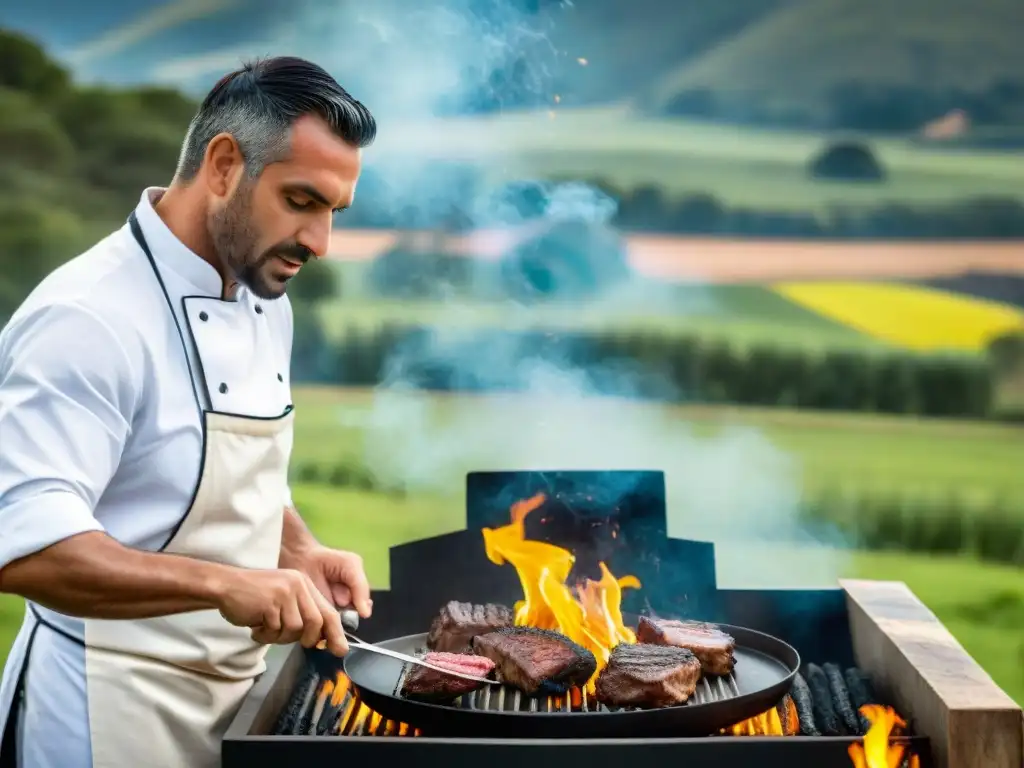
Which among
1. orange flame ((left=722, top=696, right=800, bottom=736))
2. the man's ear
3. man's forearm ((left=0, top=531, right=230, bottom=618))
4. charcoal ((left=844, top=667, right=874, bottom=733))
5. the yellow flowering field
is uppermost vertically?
the yellow flowering field

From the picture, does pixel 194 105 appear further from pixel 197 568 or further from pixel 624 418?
pixel 197 568

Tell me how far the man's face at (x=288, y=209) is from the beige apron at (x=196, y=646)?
0.63 feet

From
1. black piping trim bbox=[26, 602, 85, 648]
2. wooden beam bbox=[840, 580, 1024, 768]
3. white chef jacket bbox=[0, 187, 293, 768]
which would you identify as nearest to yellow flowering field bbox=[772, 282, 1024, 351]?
wooden beam bbox=[840, 580, 1024, 768]

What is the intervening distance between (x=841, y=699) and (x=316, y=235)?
1715mm

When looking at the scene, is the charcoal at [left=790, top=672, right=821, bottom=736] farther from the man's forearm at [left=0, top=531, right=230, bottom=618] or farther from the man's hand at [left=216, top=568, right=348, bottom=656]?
the man's forearm at [left=0, top=531, right=230, bottom=618]

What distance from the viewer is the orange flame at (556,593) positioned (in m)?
2.86

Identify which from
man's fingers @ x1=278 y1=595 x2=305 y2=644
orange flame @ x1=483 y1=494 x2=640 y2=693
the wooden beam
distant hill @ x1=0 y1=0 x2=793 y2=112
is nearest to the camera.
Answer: man's fingers @ x1=278 y1=595 x2=305 y2=644

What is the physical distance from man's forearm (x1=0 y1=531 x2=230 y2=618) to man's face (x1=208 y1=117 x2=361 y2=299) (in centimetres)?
58

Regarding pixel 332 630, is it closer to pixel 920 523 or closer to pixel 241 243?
pixel 241 243

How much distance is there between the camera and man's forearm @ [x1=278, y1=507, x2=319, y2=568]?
254 cm

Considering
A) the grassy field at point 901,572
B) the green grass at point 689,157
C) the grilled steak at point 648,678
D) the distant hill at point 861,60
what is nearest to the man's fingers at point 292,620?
the grilled steak at point 648,678

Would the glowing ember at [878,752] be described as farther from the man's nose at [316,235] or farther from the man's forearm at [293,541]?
the man's nose at [316,235]

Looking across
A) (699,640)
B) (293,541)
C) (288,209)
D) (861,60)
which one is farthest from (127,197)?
(699,640)

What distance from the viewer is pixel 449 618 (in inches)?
110
